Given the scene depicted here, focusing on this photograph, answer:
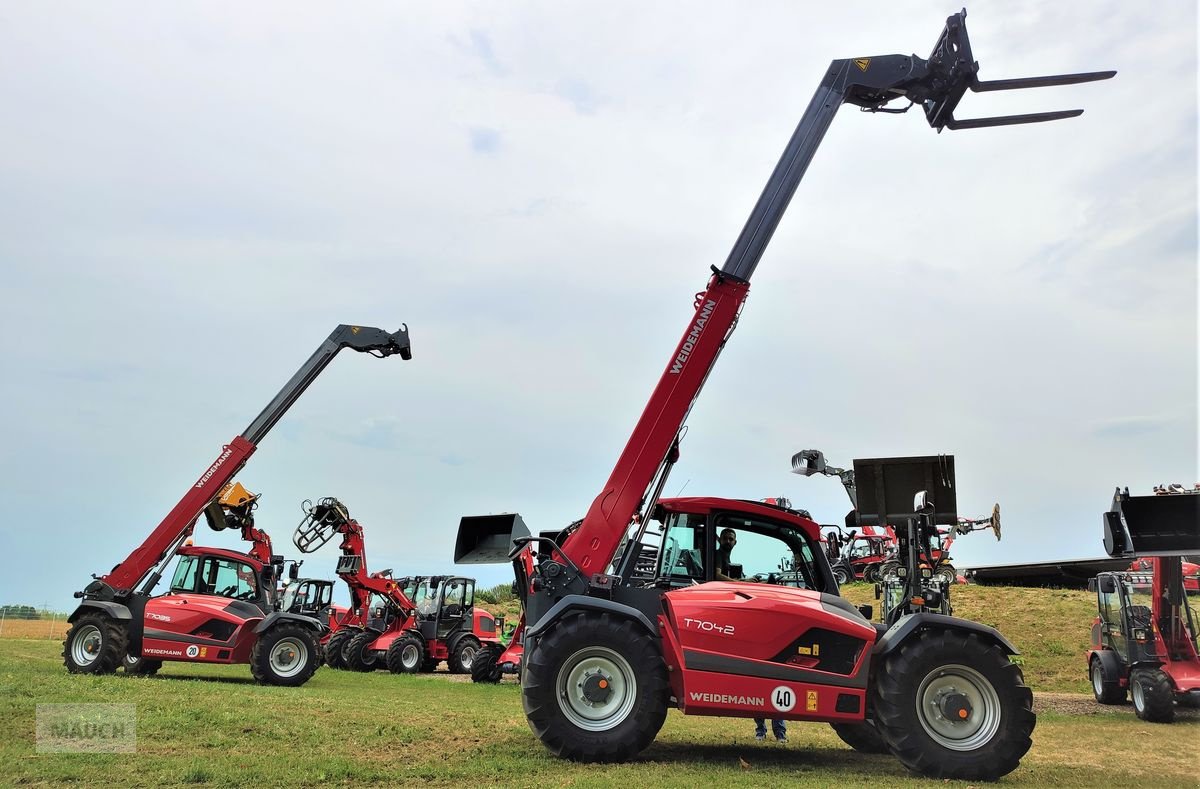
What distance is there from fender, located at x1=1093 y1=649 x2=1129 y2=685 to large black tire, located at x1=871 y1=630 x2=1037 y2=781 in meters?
10.2

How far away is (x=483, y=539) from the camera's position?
17.1 metres

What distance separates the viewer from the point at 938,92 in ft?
35.4

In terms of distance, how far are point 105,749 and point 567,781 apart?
14.3 ft

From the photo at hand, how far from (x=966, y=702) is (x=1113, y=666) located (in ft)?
34.6

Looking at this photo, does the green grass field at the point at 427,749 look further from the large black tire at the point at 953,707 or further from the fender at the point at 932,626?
the fender at the point at 932,626

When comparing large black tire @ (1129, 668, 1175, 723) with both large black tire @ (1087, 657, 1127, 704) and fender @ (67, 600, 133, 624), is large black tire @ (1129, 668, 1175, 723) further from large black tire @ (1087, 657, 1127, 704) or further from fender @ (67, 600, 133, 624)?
fender @ (67, 600, 133, 624)

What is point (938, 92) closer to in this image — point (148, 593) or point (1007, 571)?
point (148, 593)

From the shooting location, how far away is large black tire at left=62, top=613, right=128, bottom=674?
53.3ft

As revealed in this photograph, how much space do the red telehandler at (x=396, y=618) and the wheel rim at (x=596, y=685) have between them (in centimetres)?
1671

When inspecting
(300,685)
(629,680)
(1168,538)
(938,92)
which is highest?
(938,92)

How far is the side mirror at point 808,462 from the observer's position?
23.8 meters

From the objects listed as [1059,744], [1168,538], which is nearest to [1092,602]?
[1168,538]

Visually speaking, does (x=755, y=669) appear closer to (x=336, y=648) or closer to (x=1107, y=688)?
(x=1107, y=688)

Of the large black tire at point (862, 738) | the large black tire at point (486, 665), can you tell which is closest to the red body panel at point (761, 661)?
the large black tire at point (862, 738)
